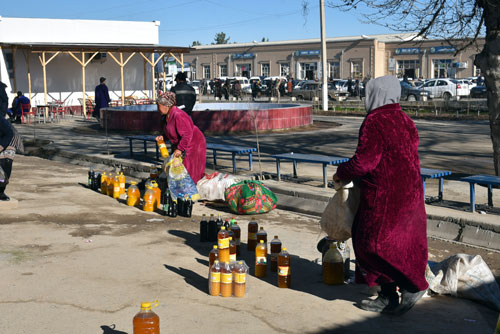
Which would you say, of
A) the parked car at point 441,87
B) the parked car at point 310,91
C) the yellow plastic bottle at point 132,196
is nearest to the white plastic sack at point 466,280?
the yellow plastic bottle at point 132,196

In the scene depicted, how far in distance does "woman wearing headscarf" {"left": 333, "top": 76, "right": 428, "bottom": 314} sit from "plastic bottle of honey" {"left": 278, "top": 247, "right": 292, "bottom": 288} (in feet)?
3.02

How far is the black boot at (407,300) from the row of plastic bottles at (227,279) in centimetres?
131

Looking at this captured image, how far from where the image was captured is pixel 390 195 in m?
5.11

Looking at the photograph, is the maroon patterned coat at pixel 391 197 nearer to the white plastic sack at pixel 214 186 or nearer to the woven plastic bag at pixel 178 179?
the woven plastic bag at pixel 178 179

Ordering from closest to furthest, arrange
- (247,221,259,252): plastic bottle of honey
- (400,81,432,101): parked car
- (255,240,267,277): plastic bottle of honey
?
(255,240,267,277): plastic bottle of honey, (247,221,259,252): plastic bottle of honey, (400,81,432,101): parked car

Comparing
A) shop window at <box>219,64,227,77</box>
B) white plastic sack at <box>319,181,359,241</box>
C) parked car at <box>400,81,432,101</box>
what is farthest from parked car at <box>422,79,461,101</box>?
white plastic sack at <box>319,181,359,241</box>

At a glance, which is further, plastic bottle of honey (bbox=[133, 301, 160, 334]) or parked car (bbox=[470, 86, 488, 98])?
parked car (bbox=[470, 86, 488, 98])

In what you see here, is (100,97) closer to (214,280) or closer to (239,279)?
(214,280)

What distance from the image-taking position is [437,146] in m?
16.9

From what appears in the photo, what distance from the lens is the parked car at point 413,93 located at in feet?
134

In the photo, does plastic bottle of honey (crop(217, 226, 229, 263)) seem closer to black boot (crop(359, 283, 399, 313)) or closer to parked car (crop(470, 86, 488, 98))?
black boot (crop(359, 283, 399, 313))

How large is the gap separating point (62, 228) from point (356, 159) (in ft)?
15.6

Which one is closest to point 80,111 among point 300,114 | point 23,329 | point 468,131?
point 300,114

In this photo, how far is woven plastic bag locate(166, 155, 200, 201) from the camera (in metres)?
9.31
